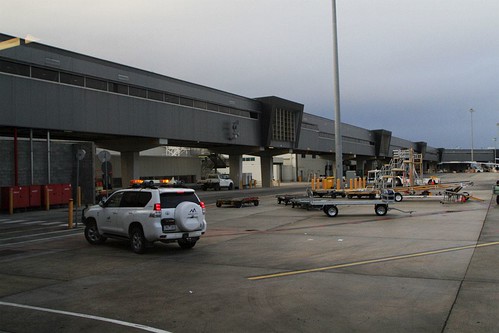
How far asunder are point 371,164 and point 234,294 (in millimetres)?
106982

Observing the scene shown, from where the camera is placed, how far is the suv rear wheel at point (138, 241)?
38.7 ft

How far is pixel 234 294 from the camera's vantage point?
7570 mm

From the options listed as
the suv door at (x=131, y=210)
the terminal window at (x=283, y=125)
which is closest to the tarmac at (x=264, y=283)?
the suv door at (x=131, y=210)

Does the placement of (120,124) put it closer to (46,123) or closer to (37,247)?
(46,123)

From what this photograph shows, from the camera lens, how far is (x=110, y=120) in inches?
1326

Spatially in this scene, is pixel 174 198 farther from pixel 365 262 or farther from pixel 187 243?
pixel 365 262

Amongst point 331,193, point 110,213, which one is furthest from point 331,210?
point 110,213

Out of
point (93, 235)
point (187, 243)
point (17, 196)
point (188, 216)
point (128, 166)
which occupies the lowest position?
point (187, 243)

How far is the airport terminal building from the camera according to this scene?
27156mm

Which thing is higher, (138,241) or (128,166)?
(128,166)

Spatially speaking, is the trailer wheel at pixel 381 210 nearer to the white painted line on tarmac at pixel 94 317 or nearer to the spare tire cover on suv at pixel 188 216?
the spare tire cover on suv at pixel 188 216

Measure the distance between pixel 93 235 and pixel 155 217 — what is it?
3.43 meters

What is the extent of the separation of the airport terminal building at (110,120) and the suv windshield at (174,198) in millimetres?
8375

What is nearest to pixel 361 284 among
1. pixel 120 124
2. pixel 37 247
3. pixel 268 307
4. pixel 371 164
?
pixel 268 307
